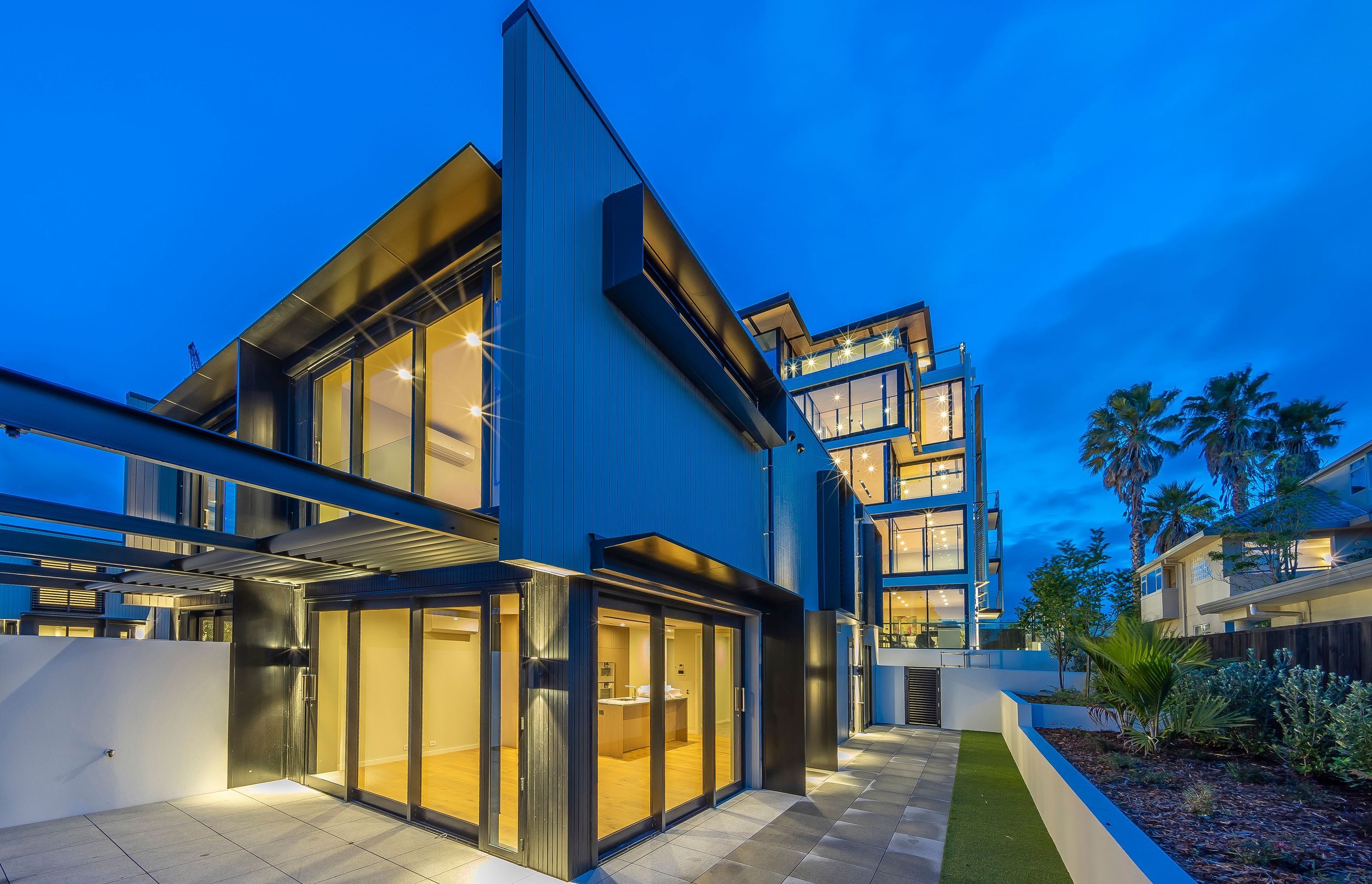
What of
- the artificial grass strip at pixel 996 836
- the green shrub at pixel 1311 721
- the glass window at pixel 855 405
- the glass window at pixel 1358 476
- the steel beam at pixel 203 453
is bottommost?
the artificial grass strip at pixel 996 836

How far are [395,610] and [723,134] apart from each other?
137782mm

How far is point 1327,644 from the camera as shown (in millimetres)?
6793

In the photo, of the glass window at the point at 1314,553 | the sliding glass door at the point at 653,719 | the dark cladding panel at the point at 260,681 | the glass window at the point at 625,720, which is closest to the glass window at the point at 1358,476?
the glass window at the point at 1314,553

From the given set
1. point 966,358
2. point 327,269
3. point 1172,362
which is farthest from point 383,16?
point 1172,362

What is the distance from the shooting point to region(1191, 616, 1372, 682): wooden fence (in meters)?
6.18

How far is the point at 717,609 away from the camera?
9.28 m

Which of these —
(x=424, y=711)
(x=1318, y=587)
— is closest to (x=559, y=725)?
(x=424, y=711)

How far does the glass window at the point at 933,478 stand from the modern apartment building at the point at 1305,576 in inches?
296

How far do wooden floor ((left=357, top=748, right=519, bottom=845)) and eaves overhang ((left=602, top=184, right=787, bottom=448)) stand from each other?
187 inches

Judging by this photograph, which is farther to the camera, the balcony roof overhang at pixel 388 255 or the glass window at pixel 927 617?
the glass window at pixel 927 617

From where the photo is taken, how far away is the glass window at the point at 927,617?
62.3 ft

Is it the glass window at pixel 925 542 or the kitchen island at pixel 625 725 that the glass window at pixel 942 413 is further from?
the kitchen island at pixel 625 725

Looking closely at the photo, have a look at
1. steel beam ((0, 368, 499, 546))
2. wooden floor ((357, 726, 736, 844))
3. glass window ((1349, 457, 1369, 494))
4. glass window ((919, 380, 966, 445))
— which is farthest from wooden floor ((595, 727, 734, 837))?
glass window ((919, 380, 966, 445))

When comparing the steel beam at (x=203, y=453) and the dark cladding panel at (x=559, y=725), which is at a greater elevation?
the steel beam at (x=203, y=453)
